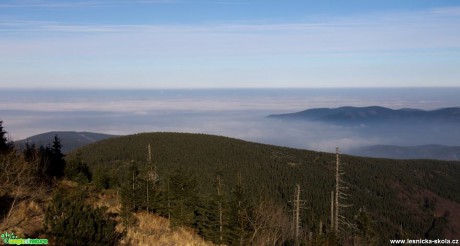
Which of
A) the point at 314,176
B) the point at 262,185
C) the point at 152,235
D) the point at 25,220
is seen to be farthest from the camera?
the point at 314,176

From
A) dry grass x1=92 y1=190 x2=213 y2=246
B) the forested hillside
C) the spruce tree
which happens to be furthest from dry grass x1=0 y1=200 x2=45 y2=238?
the forested hillside

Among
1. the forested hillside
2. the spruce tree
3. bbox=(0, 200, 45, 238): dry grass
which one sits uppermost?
the spruce tree

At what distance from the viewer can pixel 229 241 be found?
23688mm

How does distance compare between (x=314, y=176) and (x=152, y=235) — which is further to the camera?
(x=314, y=176)

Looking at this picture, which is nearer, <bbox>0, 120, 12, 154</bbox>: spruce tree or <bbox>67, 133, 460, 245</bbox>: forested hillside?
<bbox>0, 120, 12, 154</bbox>: spruce tree

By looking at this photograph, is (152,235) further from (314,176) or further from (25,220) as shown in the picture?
(314,176)

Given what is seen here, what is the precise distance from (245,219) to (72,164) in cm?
2148

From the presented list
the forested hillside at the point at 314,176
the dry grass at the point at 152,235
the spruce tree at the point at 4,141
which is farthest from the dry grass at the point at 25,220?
the forested hillside at the point at 314,176

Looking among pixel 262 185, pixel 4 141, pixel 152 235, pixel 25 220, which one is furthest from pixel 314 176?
pixel 25 220

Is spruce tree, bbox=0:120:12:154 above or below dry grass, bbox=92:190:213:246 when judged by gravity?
above

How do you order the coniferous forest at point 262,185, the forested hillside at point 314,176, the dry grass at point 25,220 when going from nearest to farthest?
the dry grass at point 25,220
the coniferous forest at point 262,185
the forested hillside at point 314,176

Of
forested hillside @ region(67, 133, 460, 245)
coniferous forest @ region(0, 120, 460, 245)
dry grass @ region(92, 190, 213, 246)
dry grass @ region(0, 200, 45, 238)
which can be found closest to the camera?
dry grass @ region(0, 200, 45, 238)

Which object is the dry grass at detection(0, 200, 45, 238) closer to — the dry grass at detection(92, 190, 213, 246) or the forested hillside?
the dry grass at detection(92, 190, 213, 246)

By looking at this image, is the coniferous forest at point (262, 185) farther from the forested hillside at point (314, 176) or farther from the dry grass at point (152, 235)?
the dry grass at point (152, 235)
